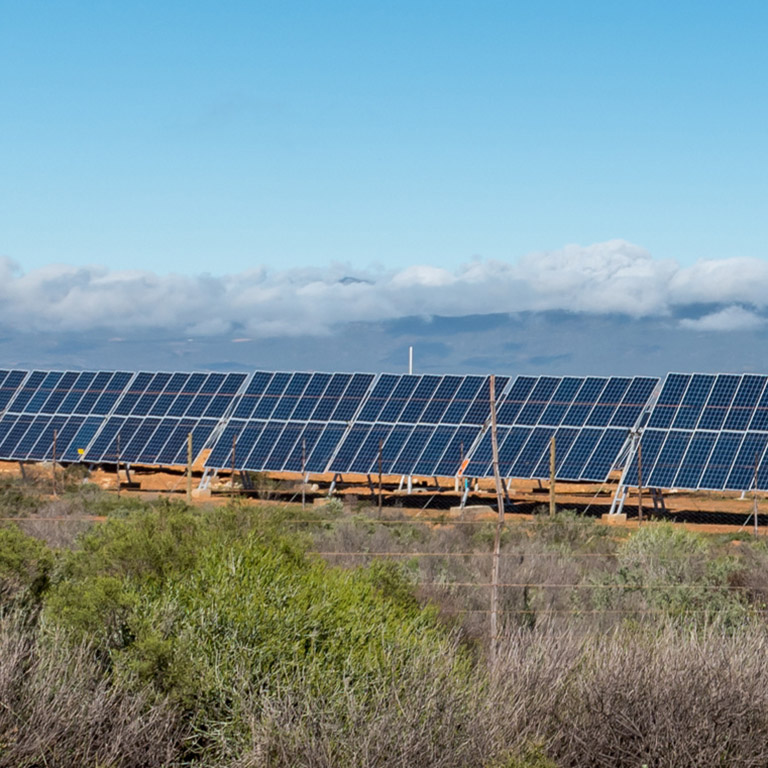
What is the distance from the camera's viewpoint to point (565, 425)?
39.7 meters

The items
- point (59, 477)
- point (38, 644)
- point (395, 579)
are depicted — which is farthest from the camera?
point (59, 477)

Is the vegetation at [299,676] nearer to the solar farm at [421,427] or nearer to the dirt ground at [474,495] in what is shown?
the solar farm at [421,427]

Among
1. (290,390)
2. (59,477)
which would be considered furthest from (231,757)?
(59,477)

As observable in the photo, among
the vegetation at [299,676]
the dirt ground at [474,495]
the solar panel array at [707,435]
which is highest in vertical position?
the vegetation at [299,676]

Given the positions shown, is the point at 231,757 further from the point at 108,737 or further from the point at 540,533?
the point at 540,533

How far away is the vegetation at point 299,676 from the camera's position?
9.88 m

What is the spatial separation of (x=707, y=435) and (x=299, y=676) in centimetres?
2872

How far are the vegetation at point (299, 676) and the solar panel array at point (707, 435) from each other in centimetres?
2172

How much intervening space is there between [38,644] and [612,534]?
2101 centimetres

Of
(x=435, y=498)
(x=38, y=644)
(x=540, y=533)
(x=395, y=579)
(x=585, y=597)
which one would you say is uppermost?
(x=38, y=644)

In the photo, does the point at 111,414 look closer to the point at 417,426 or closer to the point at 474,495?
the point at 417,426

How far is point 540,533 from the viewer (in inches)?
1065

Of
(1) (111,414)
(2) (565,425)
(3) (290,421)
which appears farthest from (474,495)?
(1) (111,414)

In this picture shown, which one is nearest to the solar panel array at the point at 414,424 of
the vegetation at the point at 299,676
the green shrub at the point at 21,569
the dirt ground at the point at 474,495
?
the dirt ground at the point at 474,495
